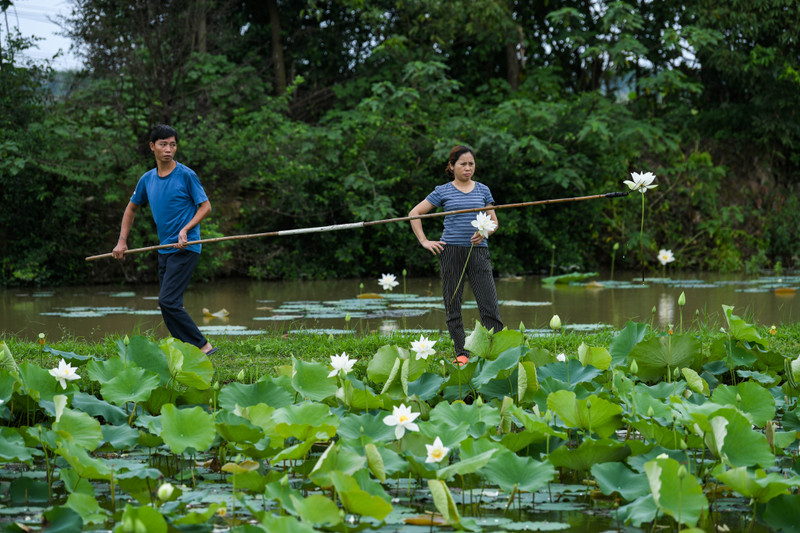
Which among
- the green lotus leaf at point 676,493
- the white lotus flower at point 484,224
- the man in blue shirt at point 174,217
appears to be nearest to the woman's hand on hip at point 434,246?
the white lotus flower at point 484,224

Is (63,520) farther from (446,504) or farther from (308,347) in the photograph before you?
(308,347)

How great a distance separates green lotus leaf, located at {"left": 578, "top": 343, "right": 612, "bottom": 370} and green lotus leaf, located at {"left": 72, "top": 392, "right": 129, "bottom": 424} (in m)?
2.17

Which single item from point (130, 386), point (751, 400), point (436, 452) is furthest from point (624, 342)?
point (130, 386)

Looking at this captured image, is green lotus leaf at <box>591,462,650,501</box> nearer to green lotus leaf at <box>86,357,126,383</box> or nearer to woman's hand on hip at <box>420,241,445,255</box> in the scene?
green lotus leaf at <box>86,357,126,383</box>

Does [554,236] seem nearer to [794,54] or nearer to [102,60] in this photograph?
[794,54]

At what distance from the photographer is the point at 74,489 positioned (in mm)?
2932

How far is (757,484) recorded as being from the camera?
2.71m

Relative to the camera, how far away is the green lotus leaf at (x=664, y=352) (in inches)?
168

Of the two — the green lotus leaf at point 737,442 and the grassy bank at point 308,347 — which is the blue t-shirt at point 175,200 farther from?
the green lotus leaf at point 737,442

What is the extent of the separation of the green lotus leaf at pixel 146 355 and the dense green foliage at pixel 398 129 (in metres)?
8.62

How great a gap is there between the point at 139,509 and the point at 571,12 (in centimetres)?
1371

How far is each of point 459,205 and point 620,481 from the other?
2.97 m

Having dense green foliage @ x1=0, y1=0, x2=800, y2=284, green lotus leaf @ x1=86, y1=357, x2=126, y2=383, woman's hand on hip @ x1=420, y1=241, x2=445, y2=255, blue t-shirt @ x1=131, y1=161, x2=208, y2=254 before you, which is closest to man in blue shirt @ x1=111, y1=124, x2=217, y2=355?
blue t-shirt @ x1=131, y1=161, x2=208, y2=254

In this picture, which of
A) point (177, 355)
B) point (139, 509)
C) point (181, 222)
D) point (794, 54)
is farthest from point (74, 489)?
point (794, 54)
